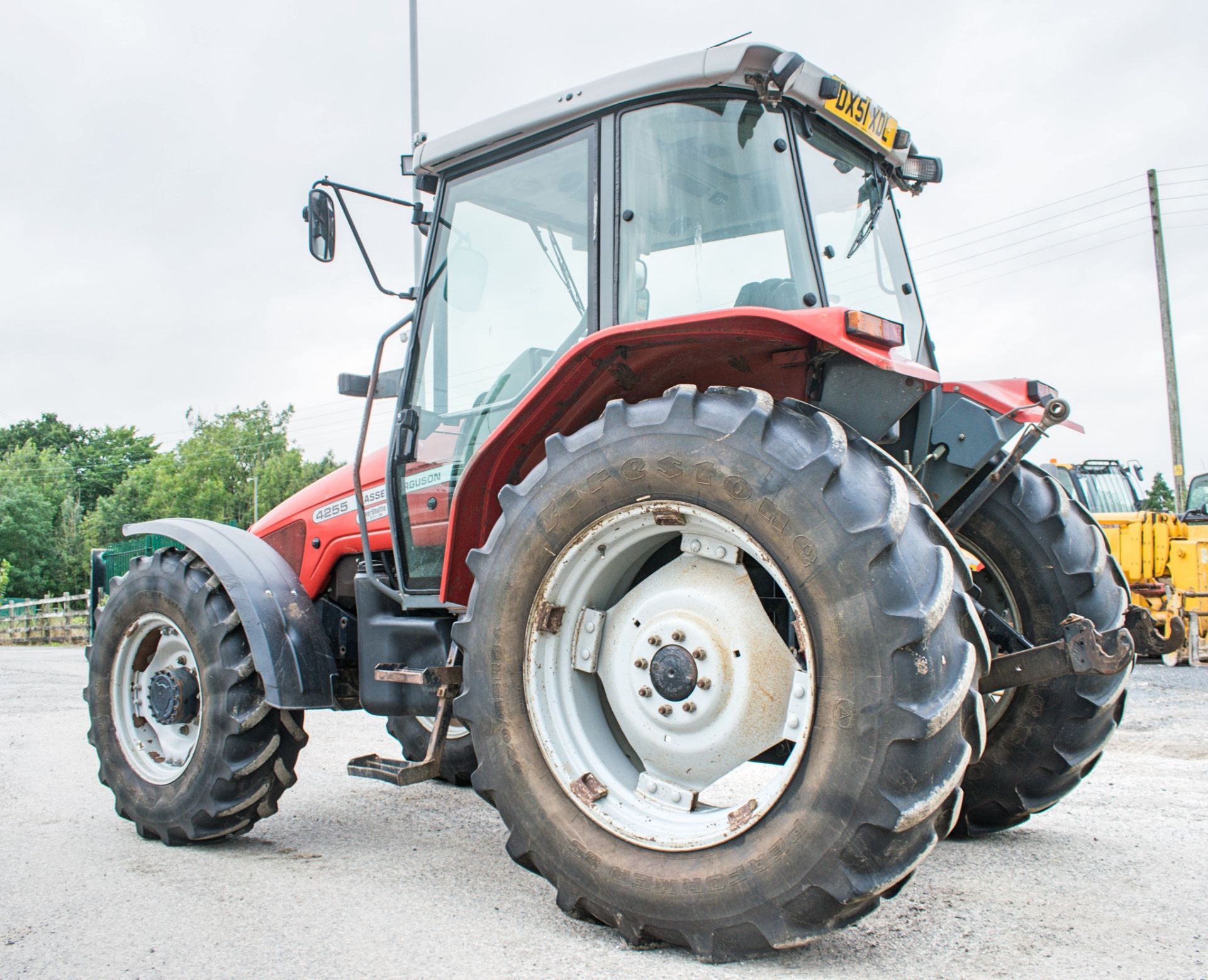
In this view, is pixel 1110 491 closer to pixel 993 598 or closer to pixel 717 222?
pixel 993 598

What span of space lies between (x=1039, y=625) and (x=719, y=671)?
147 centimetres

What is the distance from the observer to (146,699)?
4.16 m

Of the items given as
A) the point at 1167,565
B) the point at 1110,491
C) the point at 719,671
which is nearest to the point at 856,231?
the point at 719,671

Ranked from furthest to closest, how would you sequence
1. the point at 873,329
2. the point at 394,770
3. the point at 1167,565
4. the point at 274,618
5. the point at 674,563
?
1. the point at 1167,565
2. the point at 274,618
3. the point at 394,770
4. the point at 674,563
5. the point at 873,329

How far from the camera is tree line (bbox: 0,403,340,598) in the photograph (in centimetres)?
4409

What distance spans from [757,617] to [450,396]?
1.65 m

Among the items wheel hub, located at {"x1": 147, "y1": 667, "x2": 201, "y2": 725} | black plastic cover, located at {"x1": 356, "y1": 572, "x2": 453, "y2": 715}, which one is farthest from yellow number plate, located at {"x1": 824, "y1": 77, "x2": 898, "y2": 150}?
wheel hub, located at {"x1": 147, "y1": 667, "x2": 201, "y2": 725}

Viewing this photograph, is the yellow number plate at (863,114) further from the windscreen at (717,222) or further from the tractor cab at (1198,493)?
the tractor cab at (1198,493)

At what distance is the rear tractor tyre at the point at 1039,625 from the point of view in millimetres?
3363

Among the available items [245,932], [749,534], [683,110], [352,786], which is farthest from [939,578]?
[352,786]

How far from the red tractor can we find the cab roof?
16 millimetres

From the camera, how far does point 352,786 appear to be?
4.88 metres

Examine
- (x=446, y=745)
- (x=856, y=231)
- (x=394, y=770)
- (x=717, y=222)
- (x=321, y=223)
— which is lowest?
(x=446, y=745)

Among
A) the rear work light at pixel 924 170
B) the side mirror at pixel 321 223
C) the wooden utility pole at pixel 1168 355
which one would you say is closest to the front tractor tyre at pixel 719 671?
the side mirror at pixel 321 223
